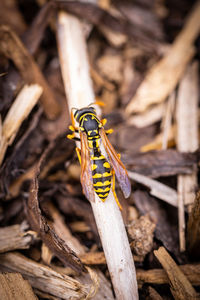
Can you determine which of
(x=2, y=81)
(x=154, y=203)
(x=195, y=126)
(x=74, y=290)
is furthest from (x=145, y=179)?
(x=2, y=81)

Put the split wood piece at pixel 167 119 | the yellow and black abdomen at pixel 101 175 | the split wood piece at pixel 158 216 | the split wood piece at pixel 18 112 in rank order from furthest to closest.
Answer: the split wood piece at pixel 167 119
the split wood piece at pixel 18 112
the split wood piece at pixel 158 216
the yellow and black abdomen at pixel 101 175

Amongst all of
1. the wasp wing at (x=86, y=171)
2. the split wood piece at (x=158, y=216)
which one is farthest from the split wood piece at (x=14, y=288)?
the split wood piece at (x=158, y=216)

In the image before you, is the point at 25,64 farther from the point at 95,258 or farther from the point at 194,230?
the point at 194,230

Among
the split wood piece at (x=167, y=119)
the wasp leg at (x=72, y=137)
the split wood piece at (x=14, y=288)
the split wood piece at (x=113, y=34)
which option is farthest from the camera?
the split wood piece at (x=113, y=34)

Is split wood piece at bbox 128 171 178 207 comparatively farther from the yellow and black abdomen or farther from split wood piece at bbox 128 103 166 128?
split wood piece at bbox 128 103 166 128

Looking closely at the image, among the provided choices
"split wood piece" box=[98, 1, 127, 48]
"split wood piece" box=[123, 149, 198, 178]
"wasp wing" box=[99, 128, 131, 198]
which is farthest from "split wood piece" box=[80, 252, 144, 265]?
"split wood piece" box=[98, 1, 127, 48]

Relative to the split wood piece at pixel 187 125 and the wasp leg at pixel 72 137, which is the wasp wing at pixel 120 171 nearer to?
the wasp leg at pixel 72 137
